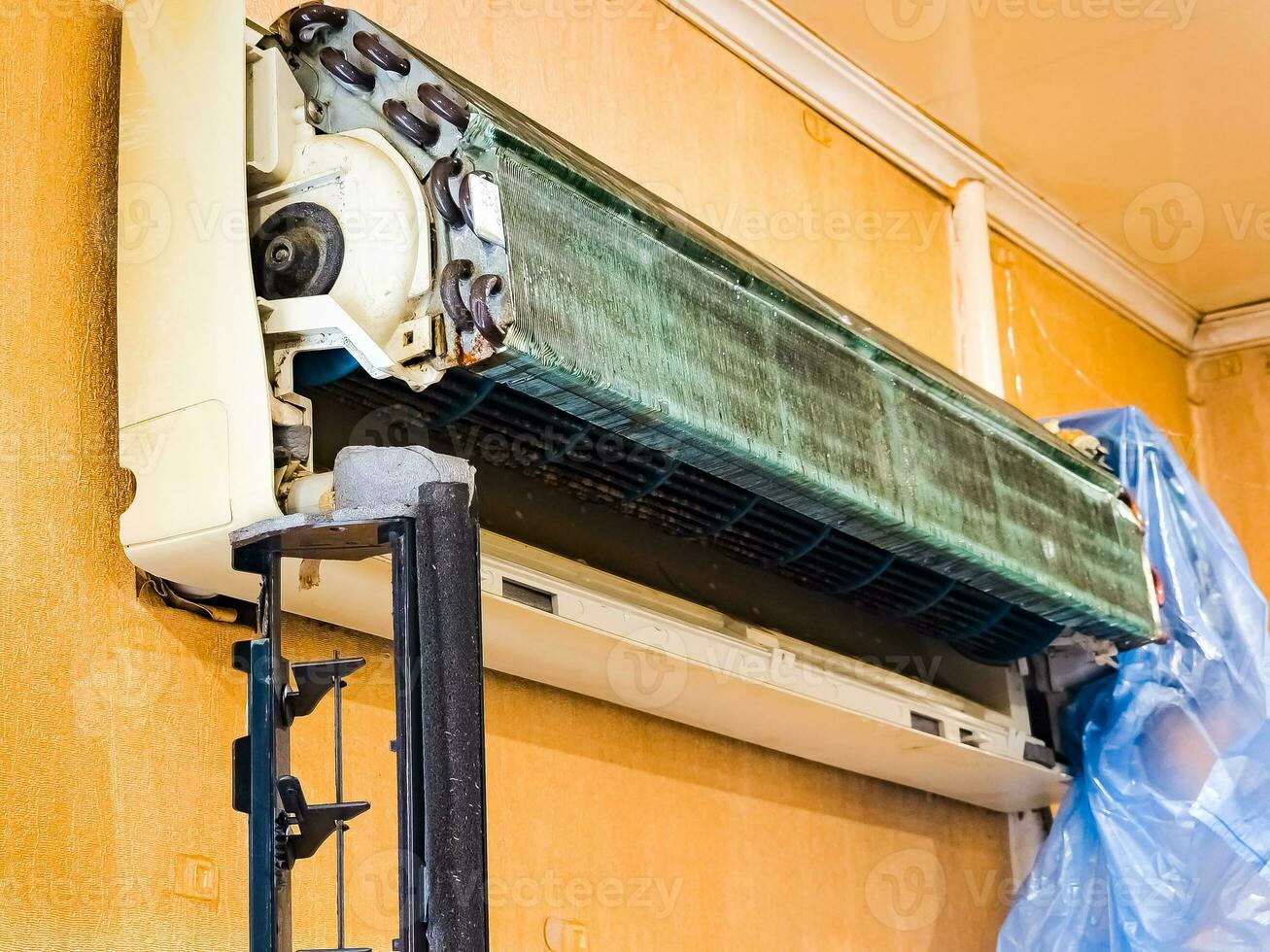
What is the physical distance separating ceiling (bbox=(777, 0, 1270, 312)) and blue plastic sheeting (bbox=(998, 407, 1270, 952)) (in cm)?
63

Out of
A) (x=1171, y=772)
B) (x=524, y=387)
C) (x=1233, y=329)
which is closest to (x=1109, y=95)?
(x=1233, y=329)

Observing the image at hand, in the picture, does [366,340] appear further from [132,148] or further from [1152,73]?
[1152,73]

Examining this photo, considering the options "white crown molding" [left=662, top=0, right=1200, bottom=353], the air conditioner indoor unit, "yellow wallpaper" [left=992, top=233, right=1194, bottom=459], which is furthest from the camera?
"yellow wallpaper" [left=992, top=233, right=1194, bottom=459]

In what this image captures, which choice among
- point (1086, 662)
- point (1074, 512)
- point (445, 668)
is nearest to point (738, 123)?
point (1074, 512)

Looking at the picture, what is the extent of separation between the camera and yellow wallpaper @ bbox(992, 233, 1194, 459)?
2.86 metres

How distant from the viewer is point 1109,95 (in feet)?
8.68

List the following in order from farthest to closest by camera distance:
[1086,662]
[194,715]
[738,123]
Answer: [738,123] < [1086,662] < [194,715]

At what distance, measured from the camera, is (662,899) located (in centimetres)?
182

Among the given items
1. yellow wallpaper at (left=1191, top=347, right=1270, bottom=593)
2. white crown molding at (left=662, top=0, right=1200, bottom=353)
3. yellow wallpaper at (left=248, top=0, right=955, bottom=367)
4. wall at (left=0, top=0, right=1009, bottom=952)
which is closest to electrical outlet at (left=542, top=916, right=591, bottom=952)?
wall at (left=0, top=0, right=1009, bottom=952)

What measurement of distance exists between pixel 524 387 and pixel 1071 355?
1988mm

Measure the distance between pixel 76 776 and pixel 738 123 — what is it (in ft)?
4.70

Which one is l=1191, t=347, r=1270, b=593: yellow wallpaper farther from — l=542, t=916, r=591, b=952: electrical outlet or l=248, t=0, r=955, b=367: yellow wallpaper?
l=542, t=916, r=591, b=952: electrical outlet

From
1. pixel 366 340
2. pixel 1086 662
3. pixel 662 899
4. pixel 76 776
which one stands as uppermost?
pixel 366 340

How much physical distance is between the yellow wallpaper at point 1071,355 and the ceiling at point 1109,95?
0.46ft
